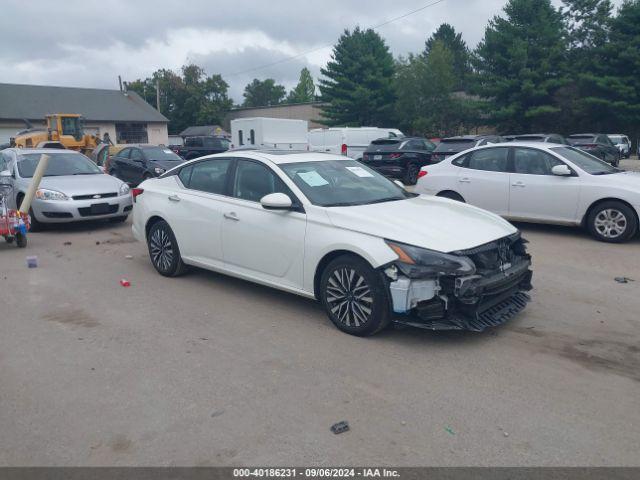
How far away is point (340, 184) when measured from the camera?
6.06m

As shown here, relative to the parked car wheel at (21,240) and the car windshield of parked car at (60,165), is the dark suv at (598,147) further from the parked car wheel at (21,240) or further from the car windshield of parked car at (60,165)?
the parked car wheel at (21,240)

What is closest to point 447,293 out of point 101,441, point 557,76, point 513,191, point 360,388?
point 360,388

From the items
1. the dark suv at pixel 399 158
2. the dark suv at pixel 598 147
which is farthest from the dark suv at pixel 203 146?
the dark suv at pixel 598 147

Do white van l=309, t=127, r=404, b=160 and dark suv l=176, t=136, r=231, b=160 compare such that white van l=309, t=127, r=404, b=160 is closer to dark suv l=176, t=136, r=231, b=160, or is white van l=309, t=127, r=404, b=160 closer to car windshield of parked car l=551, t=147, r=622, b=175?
dark suv l=176, t=136, r=231, b=160

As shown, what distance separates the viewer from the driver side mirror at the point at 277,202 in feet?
17.9

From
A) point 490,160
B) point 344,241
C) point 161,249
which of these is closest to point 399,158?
point 490,160

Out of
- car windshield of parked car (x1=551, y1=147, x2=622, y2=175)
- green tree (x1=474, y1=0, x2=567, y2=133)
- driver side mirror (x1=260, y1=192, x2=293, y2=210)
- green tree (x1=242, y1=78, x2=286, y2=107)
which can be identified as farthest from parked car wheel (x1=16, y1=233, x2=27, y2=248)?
→ green tree (x1=242, y1=78, x2=286, y2=107)

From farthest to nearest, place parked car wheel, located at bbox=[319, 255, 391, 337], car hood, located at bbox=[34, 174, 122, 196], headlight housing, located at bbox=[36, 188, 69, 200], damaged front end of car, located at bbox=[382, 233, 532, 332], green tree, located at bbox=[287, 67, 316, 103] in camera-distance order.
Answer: green tree, located at bbox=[287, 67, 316, 103] < car hood, located at bbox=[34, 174, 122, 196] < headlight housing, located at bbox=[36, 188, 69, 200] < parked car wheel, located at bbox=[319, 255, 391, 337] < damaged front end of car, located at bbox=[382, 233, 532, 332]

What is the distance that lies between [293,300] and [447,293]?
2035 mm

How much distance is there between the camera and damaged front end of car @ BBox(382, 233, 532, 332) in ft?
15.3

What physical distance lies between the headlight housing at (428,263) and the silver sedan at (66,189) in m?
7.68

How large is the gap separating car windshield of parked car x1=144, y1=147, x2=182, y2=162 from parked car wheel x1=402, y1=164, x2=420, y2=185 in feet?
23.3

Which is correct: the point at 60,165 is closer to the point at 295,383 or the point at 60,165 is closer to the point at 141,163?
the point at 141,163

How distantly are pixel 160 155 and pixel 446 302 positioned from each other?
47.3 ft
